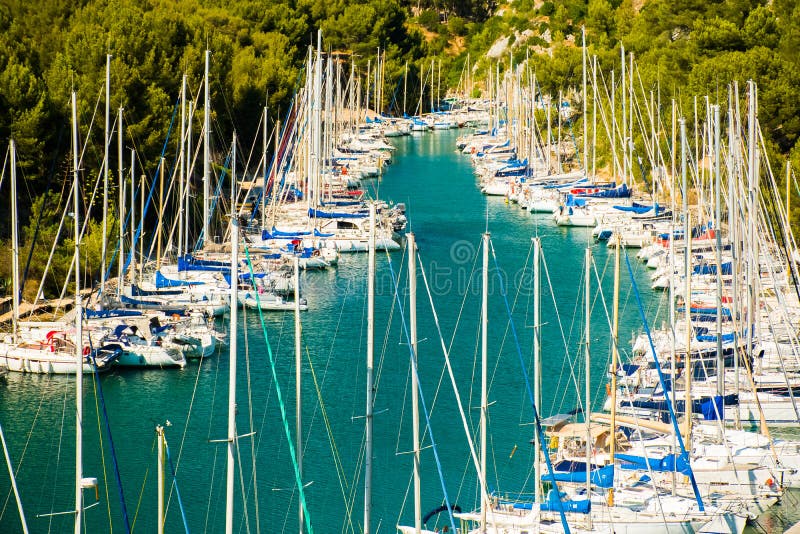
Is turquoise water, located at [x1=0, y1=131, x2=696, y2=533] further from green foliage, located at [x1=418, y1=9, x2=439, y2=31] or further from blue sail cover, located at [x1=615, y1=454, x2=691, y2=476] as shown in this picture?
green foliage, located at [x1=418, y1=9, x2=439, y2=31]

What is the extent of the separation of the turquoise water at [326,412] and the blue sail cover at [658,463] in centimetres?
218

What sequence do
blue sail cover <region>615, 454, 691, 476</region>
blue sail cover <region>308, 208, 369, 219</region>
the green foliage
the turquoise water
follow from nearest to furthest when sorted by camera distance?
1. blue sail cover <region>615, 454, 691, 476</region>
2. the turquoise water
3. blue sail cover <region>308, 208, 369, 219</region>
4. the green foliage

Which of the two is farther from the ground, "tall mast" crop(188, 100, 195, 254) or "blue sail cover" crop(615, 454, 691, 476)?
"tall mast" crop(188, 100, 195, 254)

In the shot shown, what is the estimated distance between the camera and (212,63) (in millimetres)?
51906

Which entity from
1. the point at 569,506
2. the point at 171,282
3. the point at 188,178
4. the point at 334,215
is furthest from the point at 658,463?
the point at 334,215

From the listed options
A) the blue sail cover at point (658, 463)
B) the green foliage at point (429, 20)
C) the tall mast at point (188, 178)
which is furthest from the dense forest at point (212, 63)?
the green foliage at point (429, 20)

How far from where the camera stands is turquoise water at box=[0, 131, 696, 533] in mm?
23500

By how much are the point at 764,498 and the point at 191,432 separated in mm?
12251

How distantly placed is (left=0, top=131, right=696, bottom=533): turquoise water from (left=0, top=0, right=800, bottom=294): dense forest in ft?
23.5

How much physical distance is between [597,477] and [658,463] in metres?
1.46

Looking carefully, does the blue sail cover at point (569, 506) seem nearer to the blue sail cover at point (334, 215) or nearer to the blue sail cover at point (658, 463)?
the blue sail cover at point (658, 463)

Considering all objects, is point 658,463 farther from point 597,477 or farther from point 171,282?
point 171,282

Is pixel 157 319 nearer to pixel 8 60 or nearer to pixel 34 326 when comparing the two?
pixel 34 326

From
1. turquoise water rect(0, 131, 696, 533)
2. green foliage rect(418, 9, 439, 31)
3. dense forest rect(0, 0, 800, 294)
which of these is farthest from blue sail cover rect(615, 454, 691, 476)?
green foliage rect(418, 9, 439, 31)
